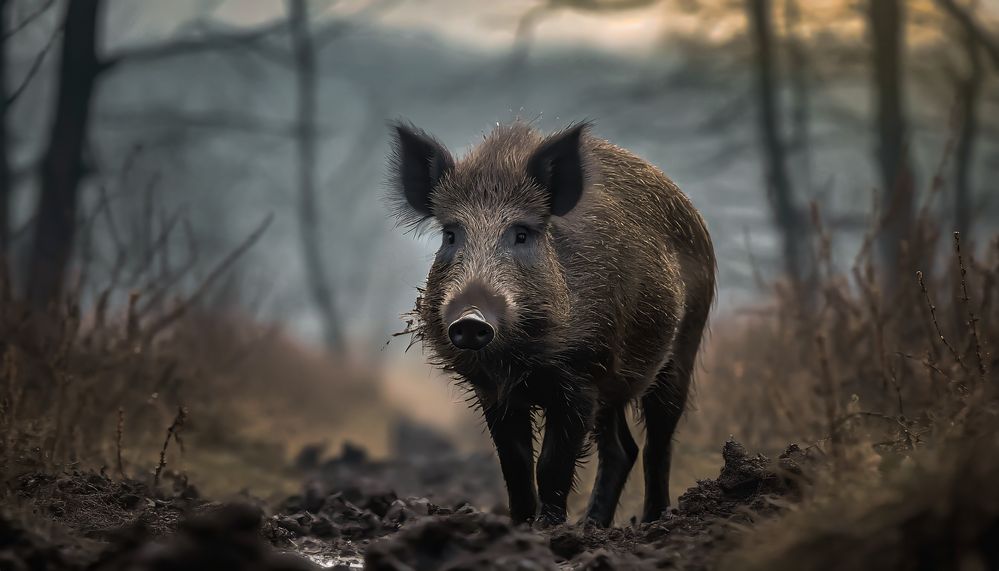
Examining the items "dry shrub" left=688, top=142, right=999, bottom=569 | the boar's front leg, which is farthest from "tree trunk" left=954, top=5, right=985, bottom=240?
the boar's front leg

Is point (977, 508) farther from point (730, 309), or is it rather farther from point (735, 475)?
point (730, 309)

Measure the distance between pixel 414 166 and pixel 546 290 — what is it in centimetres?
114

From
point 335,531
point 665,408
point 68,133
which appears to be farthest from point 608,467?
point 68,133

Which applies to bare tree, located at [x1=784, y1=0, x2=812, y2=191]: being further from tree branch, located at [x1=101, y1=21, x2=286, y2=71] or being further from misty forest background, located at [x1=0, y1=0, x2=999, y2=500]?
tree branch, located at [x1=101, y1=21, x2=286, y2=71]

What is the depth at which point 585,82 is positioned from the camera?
18.6m

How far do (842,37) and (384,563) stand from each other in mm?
12999

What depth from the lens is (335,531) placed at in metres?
4.79

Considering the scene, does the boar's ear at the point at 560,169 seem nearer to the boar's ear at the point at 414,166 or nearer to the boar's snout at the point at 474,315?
the boar's ear at the point at 414,166

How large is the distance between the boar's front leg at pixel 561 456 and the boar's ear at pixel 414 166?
1.36 meters

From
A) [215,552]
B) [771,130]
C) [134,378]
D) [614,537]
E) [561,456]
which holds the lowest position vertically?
[215,552]

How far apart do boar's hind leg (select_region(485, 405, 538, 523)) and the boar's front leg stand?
102 mm

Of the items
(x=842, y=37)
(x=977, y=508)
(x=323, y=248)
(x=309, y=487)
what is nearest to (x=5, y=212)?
(x=309, y=487)

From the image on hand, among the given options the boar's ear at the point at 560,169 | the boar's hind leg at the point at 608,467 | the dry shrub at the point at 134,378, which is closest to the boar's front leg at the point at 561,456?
the boar's hind leg at the point at 608,467

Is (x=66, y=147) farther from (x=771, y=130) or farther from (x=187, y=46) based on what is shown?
(x=771, y=130)
